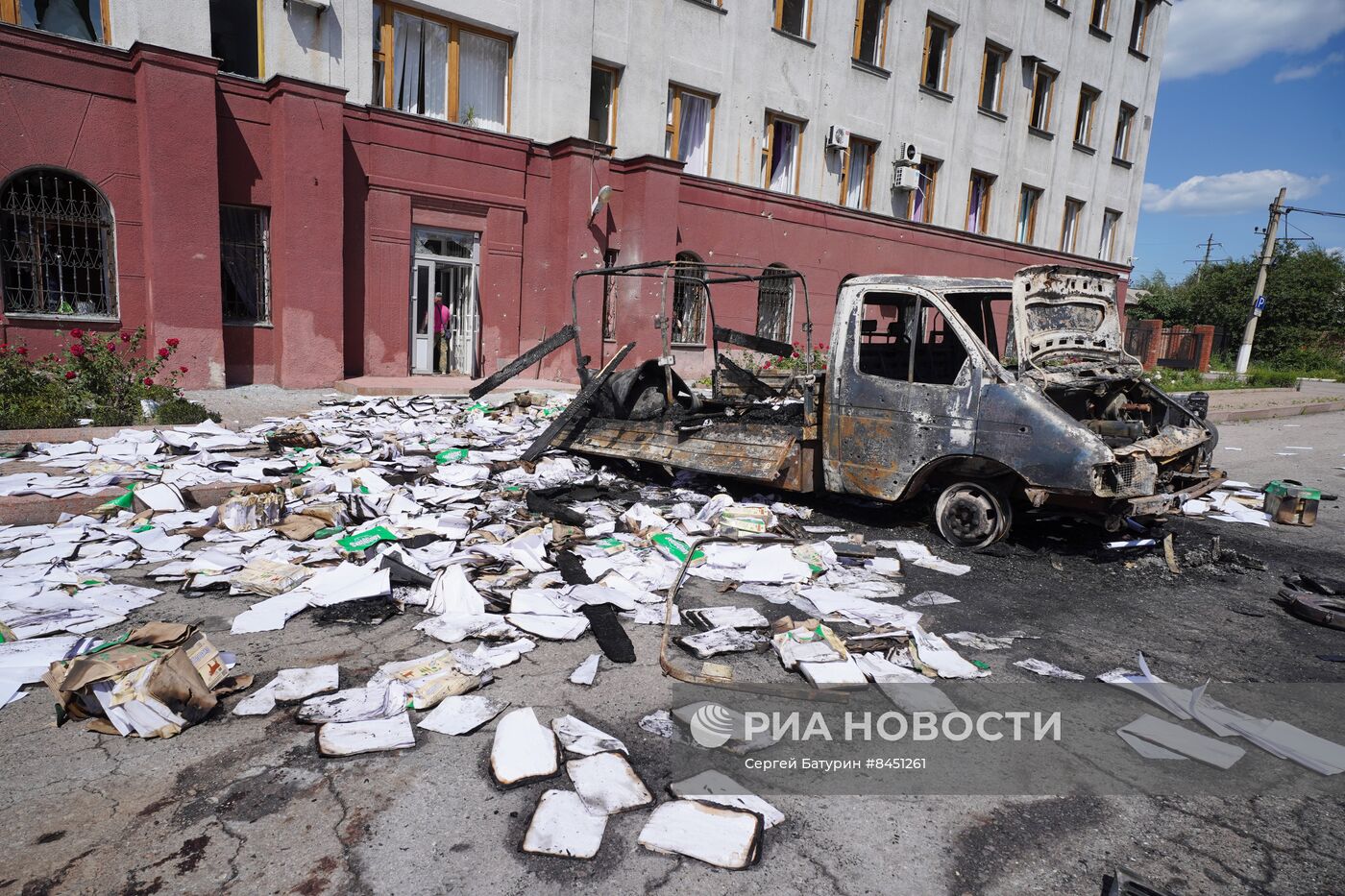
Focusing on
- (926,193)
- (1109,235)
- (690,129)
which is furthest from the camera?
(1109,235)

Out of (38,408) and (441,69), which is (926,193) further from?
(38,408)

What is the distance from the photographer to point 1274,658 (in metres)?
4.11

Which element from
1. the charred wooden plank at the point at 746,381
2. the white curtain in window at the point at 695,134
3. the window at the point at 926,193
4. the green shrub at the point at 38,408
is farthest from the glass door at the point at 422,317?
the window at the point at 926,193

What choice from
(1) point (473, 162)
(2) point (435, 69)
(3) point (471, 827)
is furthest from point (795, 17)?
(3) point (471, 827)

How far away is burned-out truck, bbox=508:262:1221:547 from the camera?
520 cm

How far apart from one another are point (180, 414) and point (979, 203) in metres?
21.4

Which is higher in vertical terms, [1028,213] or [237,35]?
[1028,213]

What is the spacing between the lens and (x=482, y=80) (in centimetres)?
1429

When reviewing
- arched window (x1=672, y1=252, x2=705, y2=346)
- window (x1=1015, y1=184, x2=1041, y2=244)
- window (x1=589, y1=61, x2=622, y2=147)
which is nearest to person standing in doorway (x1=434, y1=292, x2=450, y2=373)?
window (x1=589, y1=61, x2=622, y2=147)

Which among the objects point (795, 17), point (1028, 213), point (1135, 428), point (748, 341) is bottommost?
point (1135, 428)

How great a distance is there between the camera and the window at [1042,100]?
23.3 m

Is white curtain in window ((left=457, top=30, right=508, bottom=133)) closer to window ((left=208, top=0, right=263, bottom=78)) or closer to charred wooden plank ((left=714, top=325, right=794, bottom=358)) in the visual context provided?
window ((left=208, top=0, right=263, bottom=78))

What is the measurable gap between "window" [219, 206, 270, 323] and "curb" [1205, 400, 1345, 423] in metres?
16.7
